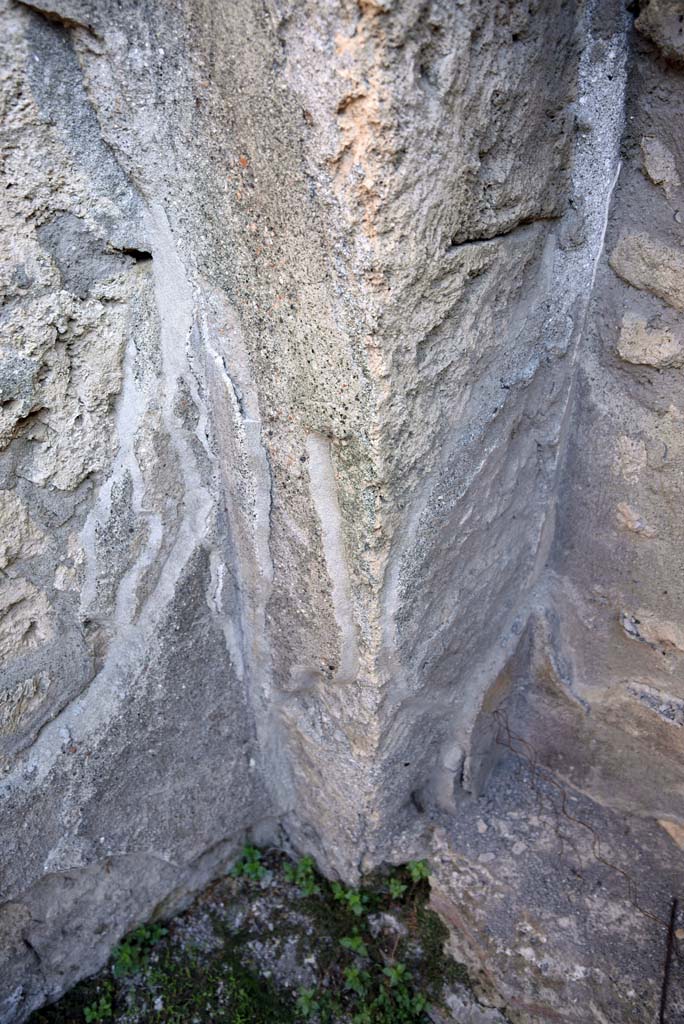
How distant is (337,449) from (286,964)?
920 millimetres

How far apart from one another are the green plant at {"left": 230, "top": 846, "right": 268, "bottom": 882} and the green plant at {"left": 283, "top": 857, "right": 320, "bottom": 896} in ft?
0.15

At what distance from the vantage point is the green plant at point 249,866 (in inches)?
54.9

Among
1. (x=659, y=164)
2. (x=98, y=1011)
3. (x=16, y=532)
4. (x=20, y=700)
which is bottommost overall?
(x=98, y=1011)

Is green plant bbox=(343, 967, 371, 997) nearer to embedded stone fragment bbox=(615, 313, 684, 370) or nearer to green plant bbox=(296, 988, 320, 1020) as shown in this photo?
green plant bbox=(296, 988, 320, 1020)

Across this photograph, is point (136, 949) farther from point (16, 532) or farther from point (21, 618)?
point (16, 532)

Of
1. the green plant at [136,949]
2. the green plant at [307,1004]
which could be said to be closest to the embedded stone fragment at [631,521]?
the green plant at [307,1004]

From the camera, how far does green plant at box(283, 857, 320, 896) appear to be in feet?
4.45

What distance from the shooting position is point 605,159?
866mm

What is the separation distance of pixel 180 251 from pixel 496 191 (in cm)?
37

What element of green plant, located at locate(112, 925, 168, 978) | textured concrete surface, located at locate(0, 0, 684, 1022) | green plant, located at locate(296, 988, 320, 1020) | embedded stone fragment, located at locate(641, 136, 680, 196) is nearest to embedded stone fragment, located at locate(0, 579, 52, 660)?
textured concrete surface, located at locate(0, 0, 684, 1022)

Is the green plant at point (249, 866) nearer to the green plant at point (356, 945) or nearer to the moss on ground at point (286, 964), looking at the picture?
the moss on ground at point (286, 964)

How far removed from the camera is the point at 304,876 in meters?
1.38

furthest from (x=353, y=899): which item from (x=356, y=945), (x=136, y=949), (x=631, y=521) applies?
(x=631, y=521)

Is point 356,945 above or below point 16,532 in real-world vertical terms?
below
